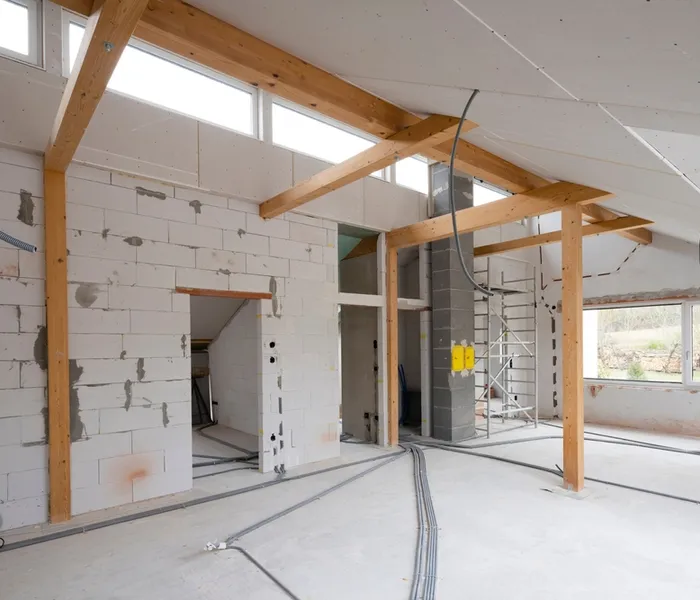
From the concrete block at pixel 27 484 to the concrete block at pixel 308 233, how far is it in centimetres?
294

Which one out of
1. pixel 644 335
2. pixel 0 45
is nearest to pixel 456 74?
pixel 0 45

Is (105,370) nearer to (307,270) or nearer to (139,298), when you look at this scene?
(139,298)

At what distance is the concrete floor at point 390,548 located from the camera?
8.03 ft

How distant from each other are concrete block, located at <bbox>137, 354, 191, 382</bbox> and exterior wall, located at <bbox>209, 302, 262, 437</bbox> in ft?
5.45

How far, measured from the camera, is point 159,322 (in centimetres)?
388

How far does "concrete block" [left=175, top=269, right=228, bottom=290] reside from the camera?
159 inches

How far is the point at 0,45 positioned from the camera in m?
3.33

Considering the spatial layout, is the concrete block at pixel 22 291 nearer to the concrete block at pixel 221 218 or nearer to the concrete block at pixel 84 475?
the concrete block at pixel 84 475

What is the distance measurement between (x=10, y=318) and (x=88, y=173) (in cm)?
124

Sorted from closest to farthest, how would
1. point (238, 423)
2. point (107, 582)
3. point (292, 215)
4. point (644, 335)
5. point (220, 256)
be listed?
1. point (107, 582)
2. point (220, 256)
3. point (292, 215)
4. point (238, 423)
5. point (644, 335)

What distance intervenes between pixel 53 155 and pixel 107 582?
2688mm

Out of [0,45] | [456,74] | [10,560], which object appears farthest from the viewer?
[0,45]

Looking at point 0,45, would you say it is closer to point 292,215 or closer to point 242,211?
point 242,211

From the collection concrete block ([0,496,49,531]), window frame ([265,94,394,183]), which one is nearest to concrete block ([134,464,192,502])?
concrete block ([0,496,49,531])
